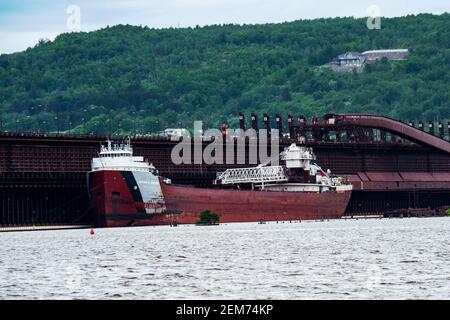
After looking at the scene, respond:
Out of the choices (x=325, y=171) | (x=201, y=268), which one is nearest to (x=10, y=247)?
(x=201, y=268)

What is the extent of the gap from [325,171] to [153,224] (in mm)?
40744

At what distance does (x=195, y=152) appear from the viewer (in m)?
174

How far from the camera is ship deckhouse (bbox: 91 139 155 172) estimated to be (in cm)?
14550

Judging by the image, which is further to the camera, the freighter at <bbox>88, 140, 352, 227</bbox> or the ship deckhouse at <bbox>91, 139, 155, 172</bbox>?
the ship deckhouse at <bbox>91, 139, 155, 172</bbox>

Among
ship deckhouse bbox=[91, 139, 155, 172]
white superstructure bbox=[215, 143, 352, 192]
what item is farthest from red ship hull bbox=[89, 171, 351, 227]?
white superstructure bbox=[215, 143, 352, 192]

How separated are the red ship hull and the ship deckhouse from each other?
0.93 meters

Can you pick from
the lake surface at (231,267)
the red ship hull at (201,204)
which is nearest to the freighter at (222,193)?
the red ship hull at (201,204)

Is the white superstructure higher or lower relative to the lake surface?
higher

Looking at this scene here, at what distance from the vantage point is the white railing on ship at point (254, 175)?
167 metres

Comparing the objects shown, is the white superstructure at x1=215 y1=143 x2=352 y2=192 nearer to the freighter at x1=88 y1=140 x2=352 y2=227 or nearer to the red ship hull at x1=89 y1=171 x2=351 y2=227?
the freighter at x1=88 y1=140 x2=352 y2=227

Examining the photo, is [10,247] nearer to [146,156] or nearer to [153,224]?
[153,224]

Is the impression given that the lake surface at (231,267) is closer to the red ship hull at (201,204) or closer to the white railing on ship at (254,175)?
the red ship hull at (201,204)

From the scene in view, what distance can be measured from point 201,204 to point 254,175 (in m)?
17.3

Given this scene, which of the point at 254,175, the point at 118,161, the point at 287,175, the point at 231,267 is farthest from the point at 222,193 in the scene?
the point at 231,267
